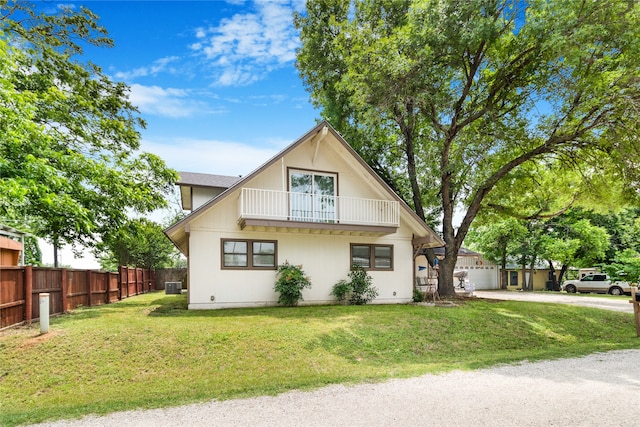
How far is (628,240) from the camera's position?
30.6 m

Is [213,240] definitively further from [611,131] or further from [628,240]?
[628,240]

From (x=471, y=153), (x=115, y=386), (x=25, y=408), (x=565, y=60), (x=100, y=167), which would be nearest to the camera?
(x=25, y=408)

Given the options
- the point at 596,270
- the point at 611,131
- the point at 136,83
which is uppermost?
the point at 136,83

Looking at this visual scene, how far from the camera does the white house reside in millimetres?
12508

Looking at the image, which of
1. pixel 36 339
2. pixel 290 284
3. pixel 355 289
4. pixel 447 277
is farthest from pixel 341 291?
pixel 36 339

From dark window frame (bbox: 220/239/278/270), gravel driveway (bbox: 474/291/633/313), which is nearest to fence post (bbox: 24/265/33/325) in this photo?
dark window frame (bbox: 220/239/278/270)

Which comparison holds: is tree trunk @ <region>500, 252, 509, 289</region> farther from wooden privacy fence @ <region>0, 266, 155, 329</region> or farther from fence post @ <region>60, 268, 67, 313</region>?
fence post @ <region>60, 268, 67, 313</region>

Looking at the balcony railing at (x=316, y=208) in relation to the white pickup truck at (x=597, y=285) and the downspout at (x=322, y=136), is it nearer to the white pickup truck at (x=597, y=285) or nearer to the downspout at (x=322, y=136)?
the downspout at (x=322, y=136)

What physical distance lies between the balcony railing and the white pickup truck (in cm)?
2236

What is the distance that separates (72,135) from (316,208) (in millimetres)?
11681

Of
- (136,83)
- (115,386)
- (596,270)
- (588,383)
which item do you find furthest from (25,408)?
(596,270)

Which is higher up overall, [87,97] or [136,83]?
[136,83]

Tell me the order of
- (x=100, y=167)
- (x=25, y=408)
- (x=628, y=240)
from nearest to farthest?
(x=25, y=408)
(x=100, y=167)
(x=628, y=240)

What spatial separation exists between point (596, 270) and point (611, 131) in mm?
24049
